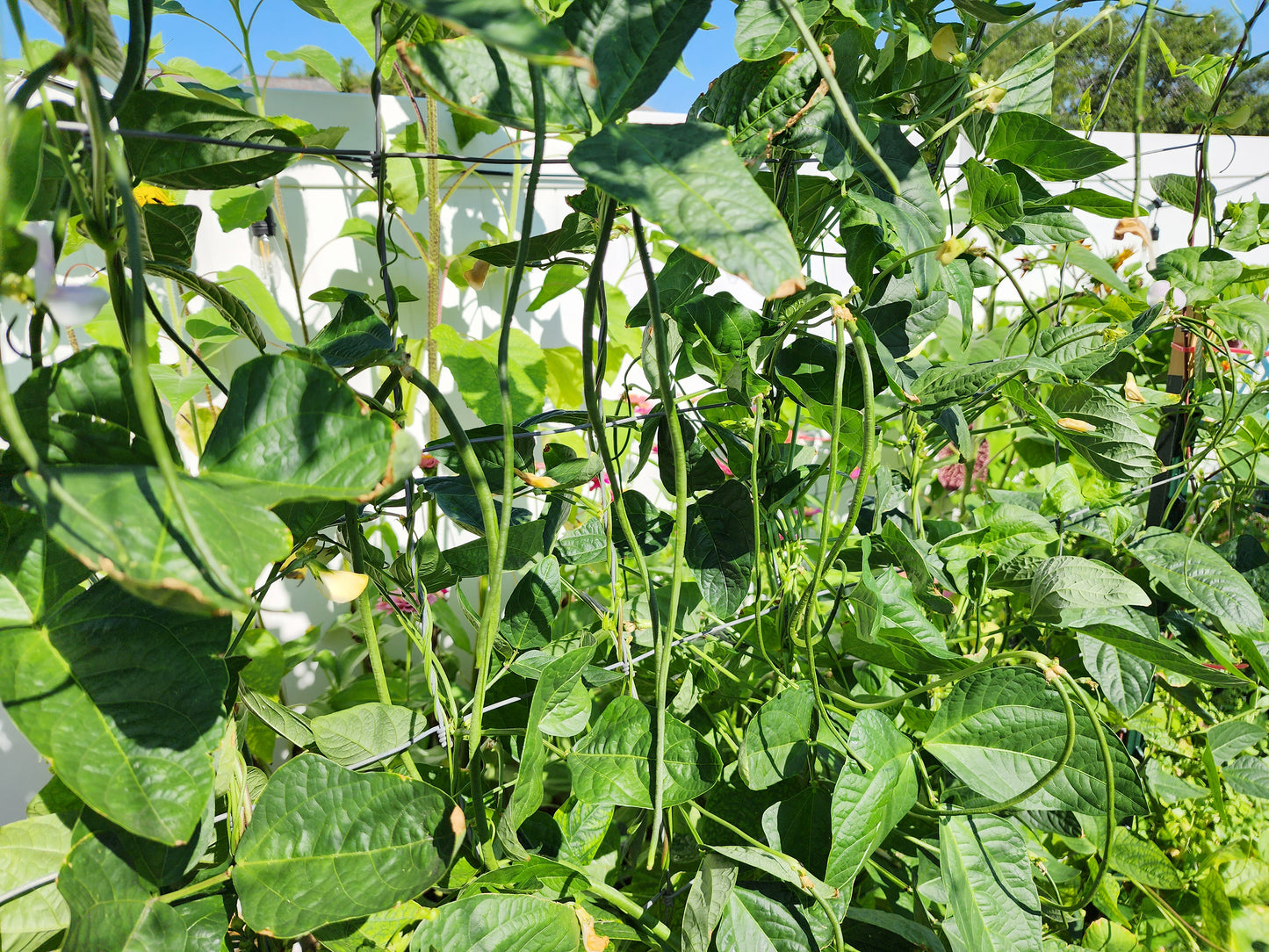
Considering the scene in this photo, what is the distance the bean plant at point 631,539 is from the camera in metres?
0.35

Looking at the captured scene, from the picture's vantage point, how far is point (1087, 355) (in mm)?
748

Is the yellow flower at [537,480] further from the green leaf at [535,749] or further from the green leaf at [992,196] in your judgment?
the green leaf at [992,196]

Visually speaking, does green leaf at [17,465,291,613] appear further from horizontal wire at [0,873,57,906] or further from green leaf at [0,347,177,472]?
horizontal wire at [0,873,57,906]

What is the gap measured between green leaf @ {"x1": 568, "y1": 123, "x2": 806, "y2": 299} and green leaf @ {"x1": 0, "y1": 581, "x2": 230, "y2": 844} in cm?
30

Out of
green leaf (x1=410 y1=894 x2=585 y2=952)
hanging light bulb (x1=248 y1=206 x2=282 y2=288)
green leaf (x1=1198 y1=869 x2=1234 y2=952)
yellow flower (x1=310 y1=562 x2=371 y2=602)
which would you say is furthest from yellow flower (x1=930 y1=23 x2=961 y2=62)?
green leaf (x1=1198 y1=869 x2=1234 y2=952)

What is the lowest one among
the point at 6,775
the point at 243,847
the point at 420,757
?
the point at 6,775

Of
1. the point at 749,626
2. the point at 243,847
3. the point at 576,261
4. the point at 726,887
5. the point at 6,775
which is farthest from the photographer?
the point at 6,775

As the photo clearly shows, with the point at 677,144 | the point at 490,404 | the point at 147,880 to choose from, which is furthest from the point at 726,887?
the point at 490,404

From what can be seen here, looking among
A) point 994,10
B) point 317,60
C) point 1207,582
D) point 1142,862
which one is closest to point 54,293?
point 994,10

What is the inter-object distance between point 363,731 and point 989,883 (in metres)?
0.51

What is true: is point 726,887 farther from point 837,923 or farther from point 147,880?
point 147,880

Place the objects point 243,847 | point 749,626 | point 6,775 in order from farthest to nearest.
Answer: point 6,775
point 749,626
point 243,847

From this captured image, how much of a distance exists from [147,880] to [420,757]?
57 centimetres

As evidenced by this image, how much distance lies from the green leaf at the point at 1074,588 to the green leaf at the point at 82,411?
2.18 feet
